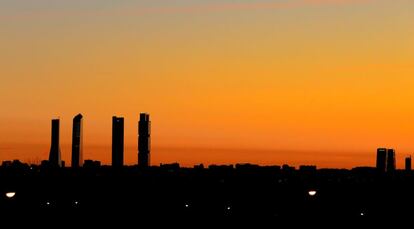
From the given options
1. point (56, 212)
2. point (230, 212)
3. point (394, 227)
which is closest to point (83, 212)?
point (56, 212)

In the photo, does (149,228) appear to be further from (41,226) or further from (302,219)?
(302,219)

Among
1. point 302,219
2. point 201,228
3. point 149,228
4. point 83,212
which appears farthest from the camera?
point 83,212

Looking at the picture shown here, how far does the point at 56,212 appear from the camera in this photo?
18450 cm

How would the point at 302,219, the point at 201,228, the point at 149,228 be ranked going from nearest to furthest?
the point at 149,228 < the point at 201,228 < the point at 302,219

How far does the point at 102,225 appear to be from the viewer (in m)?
134

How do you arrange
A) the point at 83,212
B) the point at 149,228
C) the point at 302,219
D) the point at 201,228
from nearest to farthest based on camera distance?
the point at 149,228, the point at 201,228, the point at 302,219, the point at 83,212

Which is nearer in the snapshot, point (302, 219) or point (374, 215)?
point (302, 219)

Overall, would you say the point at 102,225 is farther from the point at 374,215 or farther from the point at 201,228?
the point at 374,215

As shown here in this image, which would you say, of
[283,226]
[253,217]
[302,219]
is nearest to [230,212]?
[253,217]

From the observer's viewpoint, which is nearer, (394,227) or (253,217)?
(394,227)

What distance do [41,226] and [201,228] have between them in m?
20.0

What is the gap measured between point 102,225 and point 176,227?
29.6 ft

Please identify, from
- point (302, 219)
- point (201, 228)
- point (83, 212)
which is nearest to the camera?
point (201, 228)

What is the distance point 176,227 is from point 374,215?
60.0 m
